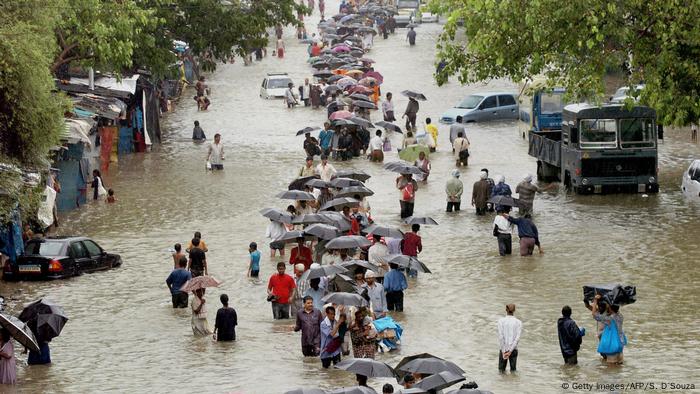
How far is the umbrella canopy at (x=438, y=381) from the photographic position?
17.4m

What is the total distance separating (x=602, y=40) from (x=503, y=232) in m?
4.46

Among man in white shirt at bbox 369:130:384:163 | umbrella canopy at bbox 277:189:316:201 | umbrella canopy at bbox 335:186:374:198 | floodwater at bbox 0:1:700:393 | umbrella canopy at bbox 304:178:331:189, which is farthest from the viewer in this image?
man in white shirt at bbox 369:130:384:163

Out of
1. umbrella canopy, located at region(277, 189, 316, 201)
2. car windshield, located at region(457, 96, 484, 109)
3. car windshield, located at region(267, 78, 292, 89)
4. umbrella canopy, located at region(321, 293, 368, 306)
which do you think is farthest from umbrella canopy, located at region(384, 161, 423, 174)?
car windshield, located at region(267, 78, 292, 89)

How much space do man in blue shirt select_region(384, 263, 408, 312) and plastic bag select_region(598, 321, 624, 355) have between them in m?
4.85

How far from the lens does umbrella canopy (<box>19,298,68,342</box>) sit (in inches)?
880

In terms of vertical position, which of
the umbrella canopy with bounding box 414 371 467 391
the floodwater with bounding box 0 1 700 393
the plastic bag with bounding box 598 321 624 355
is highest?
the umbrella canopy with bounding box 414 371 467 391

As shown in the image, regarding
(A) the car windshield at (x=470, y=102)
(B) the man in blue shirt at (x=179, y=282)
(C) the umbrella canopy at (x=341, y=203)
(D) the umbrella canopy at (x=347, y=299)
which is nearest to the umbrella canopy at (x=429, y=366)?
(D) the umbrella canopy at (x=347, y=299)

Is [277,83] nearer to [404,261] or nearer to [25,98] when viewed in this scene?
[25,98]

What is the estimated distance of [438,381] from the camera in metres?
17.5

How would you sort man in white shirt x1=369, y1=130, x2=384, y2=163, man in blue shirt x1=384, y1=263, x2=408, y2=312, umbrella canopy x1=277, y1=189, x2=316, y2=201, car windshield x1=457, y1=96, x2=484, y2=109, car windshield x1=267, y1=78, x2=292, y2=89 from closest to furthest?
man in blue shirt x1=384, y1=263, x2=408, y2=312 → umbrella canopy x1=277, y1=189, x2=316, y2=201 → man in white shirt x1=369, y1=130, x2=384, y2=163 → car windshield x1=457, y1=96, x2=484, y2=109 → car windshield x1=267, y1=78, x2=292, y2=89

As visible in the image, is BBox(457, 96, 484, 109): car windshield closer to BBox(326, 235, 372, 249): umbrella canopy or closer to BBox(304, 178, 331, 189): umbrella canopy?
BBox(304, 178, 331, 189): umbrella canopy

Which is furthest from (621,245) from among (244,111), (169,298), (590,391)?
(244,111)

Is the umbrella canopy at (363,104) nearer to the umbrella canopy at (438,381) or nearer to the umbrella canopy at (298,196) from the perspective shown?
the umbrella canopy at (298,196)

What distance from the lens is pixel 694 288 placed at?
2825 cm
